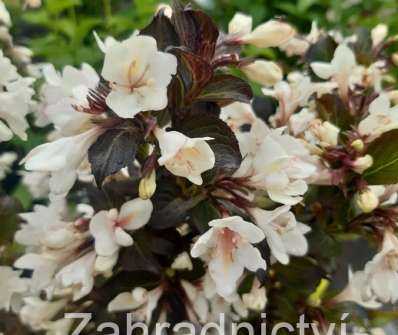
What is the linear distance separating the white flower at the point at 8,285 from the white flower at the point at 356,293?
344 millimetres

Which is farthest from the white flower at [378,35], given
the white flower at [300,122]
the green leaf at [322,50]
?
the white flower at [300,122]

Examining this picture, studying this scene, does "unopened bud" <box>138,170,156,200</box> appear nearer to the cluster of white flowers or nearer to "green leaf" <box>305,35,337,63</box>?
the cluster of white flowers

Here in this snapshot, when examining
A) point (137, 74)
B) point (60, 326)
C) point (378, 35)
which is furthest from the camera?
point (378, 35)

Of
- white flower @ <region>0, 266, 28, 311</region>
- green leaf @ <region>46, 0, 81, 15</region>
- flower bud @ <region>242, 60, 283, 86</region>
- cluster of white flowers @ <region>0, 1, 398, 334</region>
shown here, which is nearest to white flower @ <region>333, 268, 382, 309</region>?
cluster of white flowers @ <region>0, 1, 398, 334</region>

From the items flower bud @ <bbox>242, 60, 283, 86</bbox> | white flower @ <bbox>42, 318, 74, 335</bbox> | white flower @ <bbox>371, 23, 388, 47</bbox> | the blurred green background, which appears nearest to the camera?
flower bud @ <bbox>242, 60, 283, 86</bbox>

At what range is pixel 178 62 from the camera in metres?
0.58

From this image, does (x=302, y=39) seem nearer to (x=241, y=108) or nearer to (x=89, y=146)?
(x=241, y=108)

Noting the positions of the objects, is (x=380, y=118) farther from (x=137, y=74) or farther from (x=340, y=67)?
(x=137, y=74)

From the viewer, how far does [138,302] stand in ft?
2.20

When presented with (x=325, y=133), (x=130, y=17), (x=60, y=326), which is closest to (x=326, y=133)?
(x=325, y=133)

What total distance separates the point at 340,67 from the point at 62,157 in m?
0.31

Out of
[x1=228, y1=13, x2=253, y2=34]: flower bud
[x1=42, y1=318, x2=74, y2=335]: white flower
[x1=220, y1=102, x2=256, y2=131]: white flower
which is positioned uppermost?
[x1=228, y1=13, x2=253, y2=34]: flower bud

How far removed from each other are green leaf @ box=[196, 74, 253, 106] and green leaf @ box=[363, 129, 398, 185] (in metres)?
0.15

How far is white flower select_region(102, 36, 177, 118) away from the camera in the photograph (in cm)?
52
